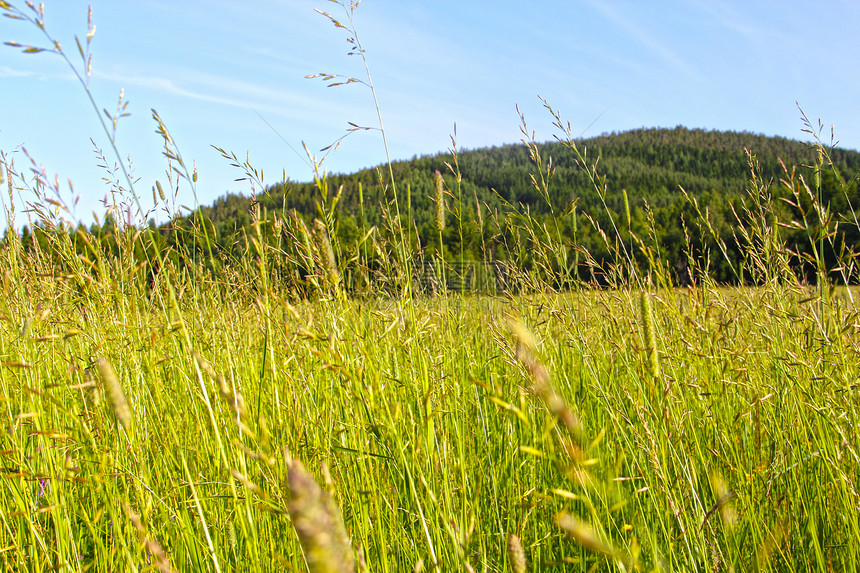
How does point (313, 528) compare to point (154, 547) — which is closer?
point (313, 528)

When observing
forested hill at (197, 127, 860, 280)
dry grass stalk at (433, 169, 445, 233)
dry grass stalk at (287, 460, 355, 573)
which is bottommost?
dry grass stalk at (287, 460, 355, 573)

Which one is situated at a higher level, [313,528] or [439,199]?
[439,199]

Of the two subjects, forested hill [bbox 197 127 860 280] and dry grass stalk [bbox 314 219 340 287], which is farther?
forested hill [bbox 197 127 860 280]

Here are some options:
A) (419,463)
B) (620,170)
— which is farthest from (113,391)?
(620,170)

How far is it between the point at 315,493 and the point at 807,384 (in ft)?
7.05

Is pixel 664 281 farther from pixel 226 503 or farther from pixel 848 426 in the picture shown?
pixel 226 503

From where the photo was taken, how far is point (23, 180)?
8.36 feet

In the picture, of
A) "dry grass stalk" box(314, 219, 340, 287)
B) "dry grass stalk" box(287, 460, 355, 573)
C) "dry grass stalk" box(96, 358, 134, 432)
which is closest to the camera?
"dry grass stalk" box(287, 460, 355, 573)

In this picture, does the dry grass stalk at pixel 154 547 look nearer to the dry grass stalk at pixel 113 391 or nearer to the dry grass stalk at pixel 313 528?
the dry grass stalk at pixel 113 391

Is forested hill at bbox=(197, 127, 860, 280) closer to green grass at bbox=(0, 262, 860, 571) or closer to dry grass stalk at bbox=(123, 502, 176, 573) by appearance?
green grass at bbox=(0, 262, 860, 571)

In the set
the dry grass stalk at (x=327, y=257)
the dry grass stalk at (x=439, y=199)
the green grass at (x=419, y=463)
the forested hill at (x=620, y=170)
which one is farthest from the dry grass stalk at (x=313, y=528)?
the forested hill at (x=620, y=170)

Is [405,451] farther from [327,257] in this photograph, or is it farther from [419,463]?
[327,257]

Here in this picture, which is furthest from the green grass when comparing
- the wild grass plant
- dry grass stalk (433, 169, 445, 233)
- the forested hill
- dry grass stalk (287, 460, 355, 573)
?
the forested hill

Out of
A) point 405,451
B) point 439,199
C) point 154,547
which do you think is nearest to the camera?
point 154,547
